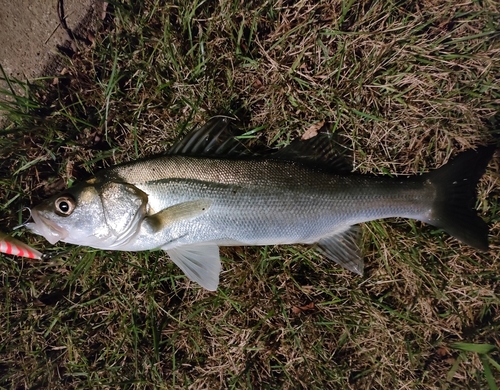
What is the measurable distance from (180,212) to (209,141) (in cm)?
58

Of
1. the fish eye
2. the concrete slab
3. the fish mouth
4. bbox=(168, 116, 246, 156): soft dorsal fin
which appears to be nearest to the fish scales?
bbox=(168, 116, 246, 156): soft dorsal fin

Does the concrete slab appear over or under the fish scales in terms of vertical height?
over

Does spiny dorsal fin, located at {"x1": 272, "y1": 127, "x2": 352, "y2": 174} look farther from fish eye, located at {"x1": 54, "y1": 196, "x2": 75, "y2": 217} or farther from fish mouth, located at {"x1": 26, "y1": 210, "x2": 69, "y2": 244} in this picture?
fish mouth, located at {"x1": 26, "y1": 210, "x2": 69, "y2": 244}

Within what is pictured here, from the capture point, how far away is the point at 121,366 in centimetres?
304

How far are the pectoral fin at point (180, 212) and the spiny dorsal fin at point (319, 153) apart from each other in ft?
2.16

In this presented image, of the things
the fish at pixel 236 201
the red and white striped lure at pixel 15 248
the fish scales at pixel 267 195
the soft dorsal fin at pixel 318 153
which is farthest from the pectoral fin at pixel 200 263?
the red and white striped lure at pixel 15 248

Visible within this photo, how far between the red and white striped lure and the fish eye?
2.26 feet

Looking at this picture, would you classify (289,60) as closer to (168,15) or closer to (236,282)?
(168,15)

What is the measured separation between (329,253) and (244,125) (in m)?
1.22

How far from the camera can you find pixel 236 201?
8.43 feet

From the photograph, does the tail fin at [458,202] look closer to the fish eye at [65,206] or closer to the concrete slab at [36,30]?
the fish eye at [65,206]

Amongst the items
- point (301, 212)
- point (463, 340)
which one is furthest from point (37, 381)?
point (463, 340)

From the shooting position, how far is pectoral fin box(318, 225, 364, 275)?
281 centimetres

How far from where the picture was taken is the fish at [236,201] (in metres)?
2.57
